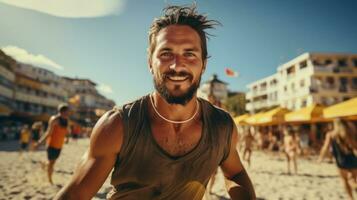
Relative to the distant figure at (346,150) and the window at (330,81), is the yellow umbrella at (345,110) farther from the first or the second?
the window at (330,81)

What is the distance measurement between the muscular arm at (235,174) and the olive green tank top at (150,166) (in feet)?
0.67

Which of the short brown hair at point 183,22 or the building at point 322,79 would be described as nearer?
the short brown hair at point 183,22

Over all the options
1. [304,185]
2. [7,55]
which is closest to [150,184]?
[304,185]

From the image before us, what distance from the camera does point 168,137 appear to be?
179cm

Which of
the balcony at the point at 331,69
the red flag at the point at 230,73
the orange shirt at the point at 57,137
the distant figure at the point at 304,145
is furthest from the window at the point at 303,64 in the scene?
the orange shirt at the point at 57,137

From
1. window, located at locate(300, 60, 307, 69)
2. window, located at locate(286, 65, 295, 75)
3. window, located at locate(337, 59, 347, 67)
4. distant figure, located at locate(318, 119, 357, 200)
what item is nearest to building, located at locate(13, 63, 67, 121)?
distant figure, located at locate(318, 119, 357, 200)

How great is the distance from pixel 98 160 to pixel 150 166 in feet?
1.00

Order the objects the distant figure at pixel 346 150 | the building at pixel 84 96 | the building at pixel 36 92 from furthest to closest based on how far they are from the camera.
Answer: the building at pixel 84 96 → the building at pixel 36 92 → the distant figure at pixel 346 150

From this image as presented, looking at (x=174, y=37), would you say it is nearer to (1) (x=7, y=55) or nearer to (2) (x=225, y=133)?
(2) (x=225, y=133)

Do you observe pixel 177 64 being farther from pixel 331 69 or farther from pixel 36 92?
pixel 36 92

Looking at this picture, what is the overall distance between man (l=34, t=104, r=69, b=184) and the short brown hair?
6297 millimetres

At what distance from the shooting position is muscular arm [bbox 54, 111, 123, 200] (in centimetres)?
144

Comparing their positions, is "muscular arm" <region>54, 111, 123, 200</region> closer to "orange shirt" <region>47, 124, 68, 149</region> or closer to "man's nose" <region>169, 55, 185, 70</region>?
"man's nose" <region>169, 55, 185, 70</region>

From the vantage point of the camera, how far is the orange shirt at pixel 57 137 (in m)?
7.32
